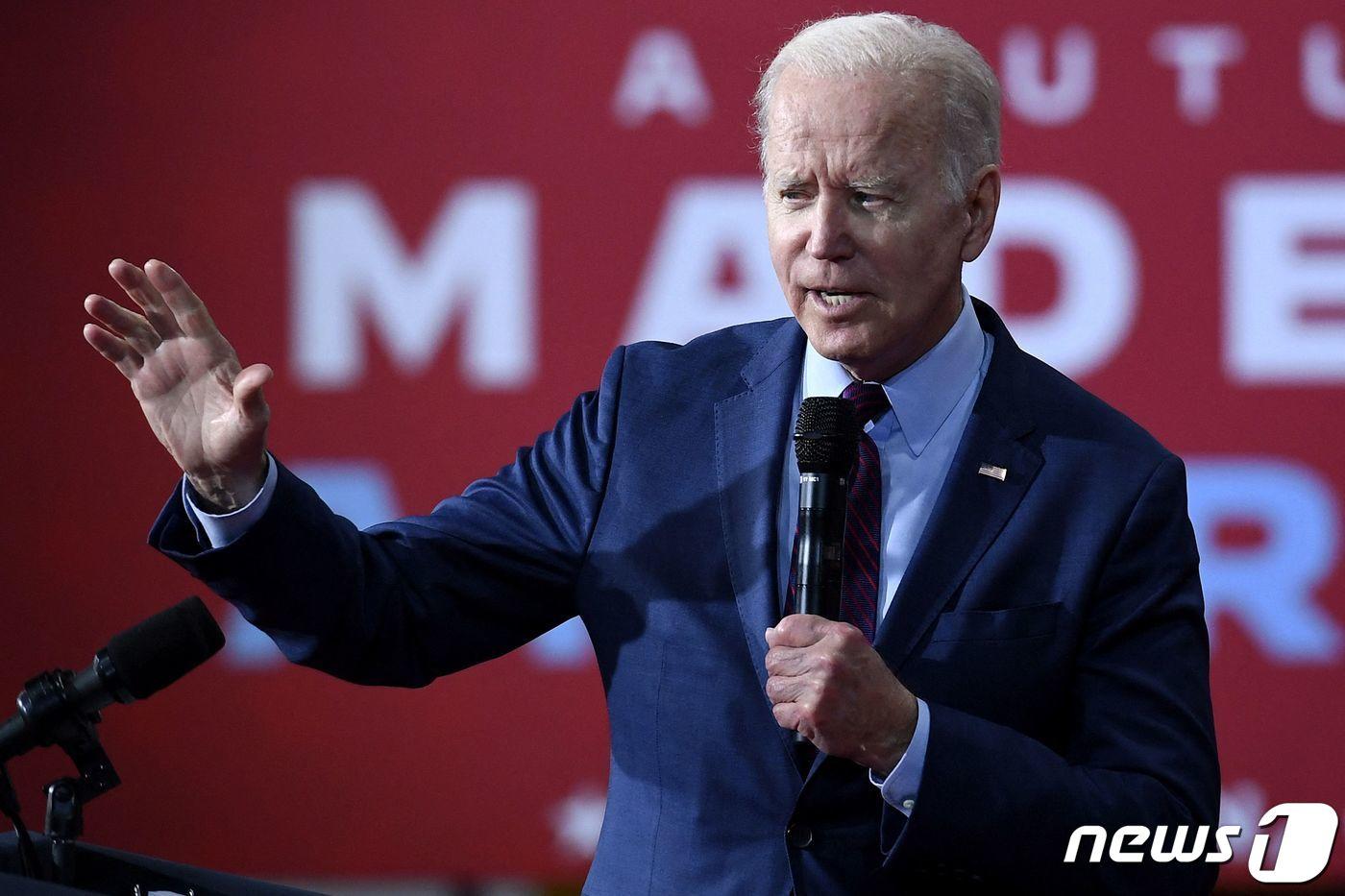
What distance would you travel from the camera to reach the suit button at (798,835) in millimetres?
1547

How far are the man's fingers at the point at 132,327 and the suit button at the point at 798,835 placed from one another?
0.80m

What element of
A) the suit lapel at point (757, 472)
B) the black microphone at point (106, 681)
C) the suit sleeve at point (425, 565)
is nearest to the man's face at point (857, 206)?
the suit lapel at point (757, 472)

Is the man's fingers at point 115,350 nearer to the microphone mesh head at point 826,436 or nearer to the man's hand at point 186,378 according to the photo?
the man's hand at point 186,378

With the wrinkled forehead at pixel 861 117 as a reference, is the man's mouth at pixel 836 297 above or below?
below

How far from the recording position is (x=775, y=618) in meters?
1.62

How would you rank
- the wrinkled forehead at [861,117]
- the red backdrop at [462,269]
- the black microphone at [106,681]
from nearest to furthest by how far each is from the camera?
the black microphone at [106,681], the wrinkled forehead at [861,117], the red backdrop at [462,269]

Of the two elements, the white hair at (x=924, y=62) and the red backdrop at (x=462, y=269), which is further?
the red backdrop at (x=462, y=269)

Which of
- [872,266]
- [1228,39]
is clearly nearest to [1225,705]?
[1228,39]

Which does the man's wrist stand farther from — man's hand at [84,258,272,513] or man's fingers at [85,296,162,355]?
man's fingers at [85,296,162,355]

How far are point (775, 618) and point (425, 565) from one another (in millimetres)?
414

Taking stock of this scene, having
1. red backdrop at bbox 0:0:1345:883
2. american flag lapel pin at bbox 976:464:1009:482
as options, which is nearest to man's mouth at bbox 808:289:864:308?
american flag lapel pin at bbox 976:464:1009:482

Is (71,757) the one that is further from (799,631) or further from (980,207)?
(980,207)

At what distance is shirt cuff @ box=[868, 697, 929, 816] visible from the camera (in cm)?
146

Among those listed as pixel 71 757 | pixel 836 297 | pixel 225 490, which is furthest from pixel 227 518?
pixel 836 297
